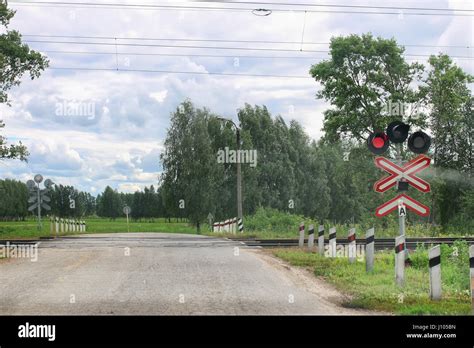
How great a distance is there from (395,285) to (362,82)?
3120 centimetres

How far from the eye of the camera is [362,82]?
41625 mm

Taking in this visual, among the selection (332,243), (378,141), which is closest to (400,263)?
(378,141)

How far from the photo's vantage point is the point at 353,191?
249 feet

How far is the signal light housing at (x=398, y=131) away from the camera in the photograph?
12398 millimetres

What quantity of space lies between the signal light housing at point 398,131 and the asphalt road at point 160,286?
10.8ft

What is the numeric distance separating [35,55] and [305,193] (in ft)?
134

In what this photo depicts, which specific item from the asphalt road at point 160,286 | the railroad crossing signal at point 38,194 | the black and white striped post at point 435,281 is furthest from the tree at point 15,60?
the black and white striped post at point 435,281

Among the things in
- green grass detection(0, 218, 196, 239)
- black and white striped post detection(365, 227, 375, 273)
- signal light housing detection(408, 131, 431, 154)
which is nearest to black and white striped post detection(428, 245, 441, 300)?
signal light housing detection(408, 131, 431, 154)

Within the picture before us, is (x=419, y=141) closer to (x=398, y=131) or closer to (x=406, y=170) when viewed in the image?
(x=398, y=131)

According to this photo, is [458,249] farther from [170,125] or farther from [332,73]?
[170,125]

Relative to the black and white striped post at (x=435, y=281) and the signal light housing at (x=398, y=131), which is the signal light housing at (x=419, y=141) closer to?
the signal light housing at (x=398, y=131)

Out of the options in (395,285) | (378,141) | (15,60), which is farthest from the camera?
(15,60)
